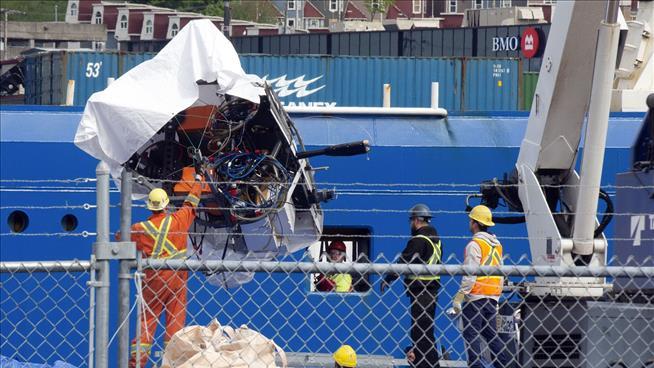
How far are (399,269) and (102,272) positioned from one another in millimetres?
1372

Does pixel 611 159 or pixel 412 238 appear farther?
pixel 611 159

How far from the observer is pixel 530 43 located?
101ft

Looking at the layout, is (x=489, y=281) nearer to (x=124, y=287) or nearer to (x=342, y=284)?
(x=342, y=284)

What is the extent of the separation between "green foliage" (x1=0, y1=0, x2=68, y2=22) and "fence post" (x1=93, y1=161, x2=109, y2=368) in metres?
92.8

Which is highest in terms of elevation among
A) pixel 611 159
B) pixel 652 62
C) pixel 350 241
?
pixel 652 62

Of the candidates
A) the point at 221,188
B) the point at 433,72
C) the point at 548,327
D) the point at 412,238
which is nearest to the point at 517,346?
the point at 548,327

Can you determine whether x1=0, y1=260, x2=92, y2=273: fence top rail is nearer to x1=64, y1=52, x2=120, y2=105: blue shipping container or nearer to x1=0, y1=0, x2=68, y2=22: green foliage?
x1=64, y1=52, x2=120, y2=105: blue shipping container

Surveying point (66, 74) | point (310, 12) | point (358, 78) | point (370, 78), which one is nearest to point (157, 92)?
point (370, 78)

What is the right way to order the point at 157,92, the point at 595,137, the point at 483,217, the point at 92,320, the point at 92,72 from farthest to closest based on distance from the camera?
the point at 92,72, the point at 157,92, the point at 483,217, the point at 595,137, the point at 92,320

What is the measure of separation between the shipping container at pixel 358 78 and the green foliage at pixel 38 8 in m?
79.4

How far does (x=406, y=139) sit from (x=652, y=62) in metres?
3.12

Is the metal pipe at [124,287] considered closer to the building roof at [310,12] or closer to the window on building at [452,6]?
the window on building at [452,6]

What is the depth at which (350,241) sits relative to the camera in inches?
580

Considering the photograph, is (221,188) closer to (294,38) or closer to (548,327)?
(548,327)
